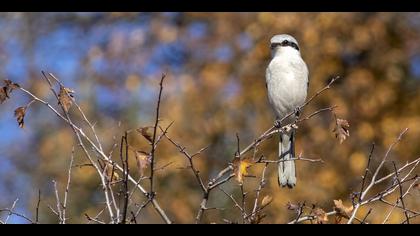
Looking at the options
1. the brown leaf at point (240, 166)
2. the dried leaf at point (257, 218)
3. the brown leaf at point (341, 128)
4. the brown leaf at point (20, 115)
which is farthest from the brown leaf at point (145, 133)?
the brown leaf at point (341, 128)

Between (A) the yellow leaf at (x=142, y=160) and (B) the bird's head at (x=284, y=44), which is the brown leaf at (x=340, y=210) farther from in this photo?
(B) the bird's head at (x=284, y=44)

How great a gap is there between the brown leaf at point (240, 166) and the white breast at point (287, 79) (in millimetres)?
2339

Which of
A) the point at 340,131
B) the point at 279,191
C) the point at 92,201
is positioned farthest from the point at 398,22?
the point at 340,131

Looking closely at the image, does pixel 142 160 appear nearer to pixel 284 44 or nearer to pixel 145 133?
pixel 145 133

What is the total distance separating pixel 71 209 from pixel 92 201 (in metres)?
0.27

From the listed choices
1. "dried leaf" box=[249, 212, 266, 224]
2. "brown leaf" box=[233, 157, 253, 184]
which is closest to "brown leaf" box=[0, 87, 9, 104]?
"brown leaf" box=[233, 157, 253, 184]

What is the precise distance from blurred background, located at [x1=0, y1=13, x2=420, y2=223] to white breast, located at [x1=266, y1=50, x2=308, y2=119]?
2.76 m

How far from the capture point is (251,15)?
30.3 ft

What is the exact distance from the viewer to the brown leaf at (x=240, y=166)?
2549mm

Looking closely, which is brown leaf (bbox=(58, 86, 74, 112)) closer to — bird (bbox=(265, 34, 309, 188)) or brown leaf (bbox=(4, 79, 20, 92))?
brown leaf (bbox=(4, 79, 20, 92))

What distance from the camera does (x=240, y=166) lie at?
2572 millimetres

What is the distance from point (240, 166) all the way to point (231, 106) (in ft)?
20.6

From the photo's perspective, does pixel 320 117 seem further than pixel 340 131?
Yes
